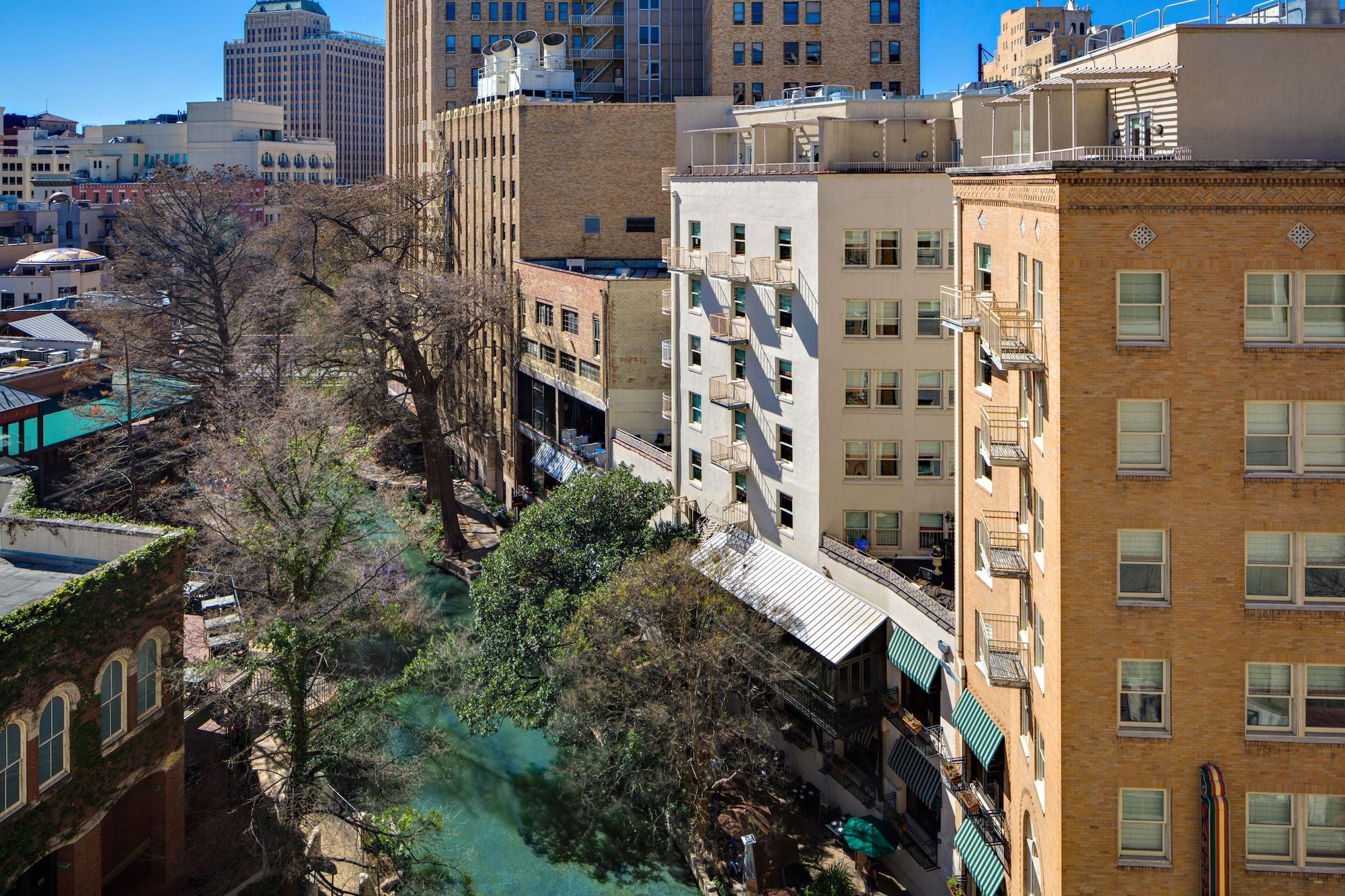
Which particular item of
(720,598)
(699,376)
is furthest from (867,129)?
(720,598)

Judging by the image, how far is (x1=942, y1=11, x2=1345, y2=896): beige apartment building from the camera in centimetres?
2667

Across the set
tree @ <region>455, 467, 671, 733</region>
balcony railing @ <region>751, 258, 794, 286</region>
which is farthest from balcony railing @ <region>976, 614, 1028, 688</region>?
balcony railing @ <region>751, 258, 794, 286</region>

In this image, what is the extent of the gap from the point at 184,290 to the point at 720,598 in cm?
6210

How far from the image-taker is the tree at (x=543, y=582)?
4678 cm

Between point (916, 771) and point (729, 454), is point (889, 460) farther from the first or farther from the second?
point (916, 771)

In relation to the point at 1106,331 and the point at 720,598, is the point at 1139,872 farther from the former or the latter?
the point at 720,598

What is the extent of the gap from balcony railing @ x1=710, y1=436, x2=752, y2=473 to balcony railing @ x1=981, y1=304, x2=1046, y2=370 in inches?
856

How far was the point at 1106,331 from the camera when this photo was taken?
27.2m

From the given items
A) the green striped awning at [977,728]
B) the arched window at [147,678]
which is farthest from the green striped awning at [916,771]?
the arched window at [147,678]

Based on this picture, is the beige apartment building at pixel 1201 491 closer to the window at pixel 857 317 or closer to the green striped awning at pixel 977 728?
the green striped awning at pixel 977 728

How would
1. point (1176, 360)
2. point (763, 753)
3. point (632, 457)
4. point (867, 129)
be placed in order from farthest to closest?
point (632, 457)
point (867, 129)
point (763, 753)
point (1176, 360)

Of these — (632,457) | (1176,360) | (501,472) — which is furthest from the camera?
(501,472)

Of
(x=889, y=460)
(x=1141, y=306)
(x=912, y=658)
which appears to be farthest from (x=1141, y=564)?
(x=889, y=460)

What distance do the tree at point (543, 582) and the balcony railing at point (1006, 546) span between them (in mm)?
16890
